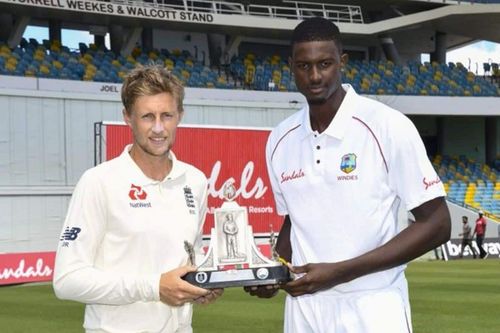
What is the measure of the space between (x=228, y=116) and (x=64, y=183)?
5.47 meters

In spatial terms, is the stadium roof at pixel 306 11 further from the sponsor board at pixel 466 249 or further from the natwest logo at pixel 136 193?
the natwest logo at pixel 136 193

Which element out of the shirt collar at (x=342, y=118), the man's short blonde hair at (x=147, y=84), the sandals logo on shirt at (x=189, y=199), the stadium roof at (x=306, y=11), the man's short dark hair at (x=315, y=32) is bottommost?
the sandals logo on shirt at (x=189, y=199)

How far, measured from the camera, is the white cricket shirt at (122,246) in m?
3.65

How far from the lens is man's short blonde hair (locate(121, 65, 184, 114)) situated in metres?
3.67

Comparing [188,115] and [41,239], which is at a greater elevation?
[188,115]

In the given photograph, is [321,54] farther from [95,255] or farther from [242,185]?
[242,185]

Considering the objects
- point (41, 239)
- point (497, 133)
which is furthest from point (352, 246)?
point (497, 133)

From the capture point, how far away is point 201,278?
3.56 metres

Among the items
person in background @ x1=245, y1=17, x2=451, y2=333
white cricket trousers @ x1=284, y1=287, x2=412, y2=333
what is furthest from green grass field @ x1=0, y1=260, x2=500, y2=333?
person in background @ x1=245, y1=17, x2=451, y2=333

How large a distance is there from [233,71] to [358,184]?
110ft

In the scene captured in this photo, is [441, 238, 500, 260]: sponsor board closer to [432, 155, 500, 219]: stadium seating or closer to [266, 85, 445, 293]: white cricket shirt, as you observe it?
[432, 155, 500, 219]: stadium seating

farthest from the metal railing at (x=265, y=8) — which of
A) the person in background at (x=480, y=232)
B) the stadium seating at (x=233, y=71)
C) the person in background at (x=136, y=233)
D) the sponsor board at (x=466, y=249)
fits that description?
the person in background at (x=136, y=233)

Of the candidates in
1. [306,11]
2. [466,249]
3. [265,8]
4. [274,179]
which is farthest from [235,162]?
[274,179]

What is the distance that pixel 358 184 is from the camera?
372cm
